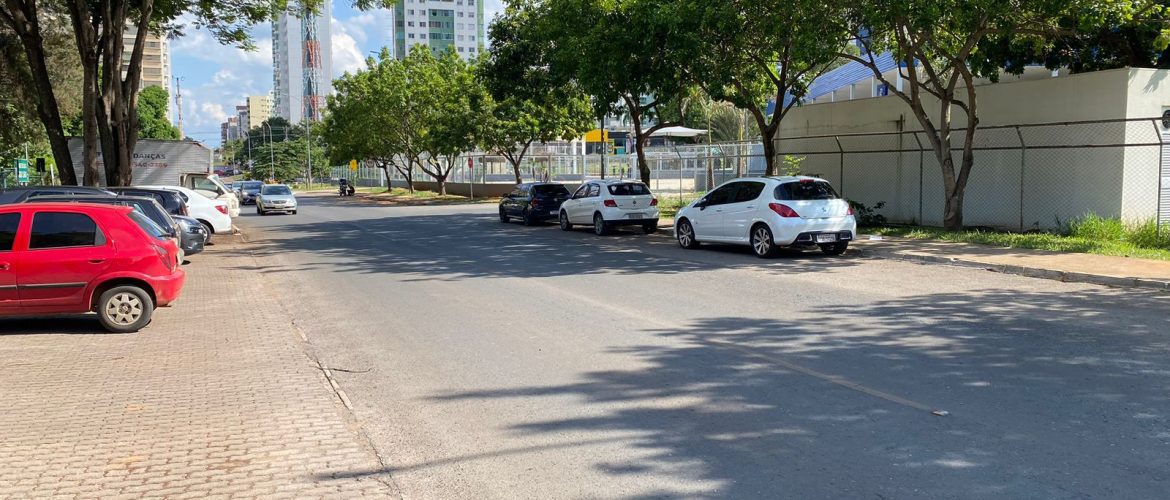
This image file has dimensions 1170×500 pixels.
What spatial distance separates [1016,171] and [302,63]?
18390 centimetres

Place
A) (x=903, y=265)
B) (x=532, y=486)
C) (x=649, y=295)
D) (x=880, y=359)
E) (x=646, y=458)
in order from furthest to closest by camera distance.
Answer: (x=903, y=265) → (x=649, y=295) → (x=880, y=359) → (x=646, y=458) → (x=532, y=486)

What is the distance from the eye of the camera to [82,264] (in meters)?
9.74

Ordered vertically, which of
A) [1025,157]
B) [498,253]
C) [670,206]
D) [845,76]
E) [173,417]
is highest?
[845,76]

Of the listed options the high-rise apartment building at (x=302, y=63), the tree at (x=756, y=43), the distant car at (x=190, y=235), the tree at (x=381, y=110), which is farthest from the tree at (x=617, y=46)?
the high-rise apartment building at (x=302, y=63)

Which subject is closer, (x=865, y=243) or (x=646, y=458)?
(x=646, y=458)

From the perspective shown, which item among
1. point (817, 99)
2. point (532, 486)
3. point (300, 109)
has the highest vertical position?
point (300, 109)

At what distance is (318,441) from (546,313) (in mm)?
5190

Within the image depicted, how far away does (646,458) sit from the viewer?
213 inches

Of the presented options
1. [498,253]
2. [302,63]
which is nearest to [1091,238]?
[498,253]

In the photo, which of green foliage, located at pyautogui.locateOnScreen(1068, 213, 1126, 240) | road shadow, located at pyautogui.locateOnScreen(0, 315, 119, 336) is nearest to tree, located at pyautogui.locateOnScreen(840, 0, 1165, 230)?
green foliage, located at pyautogui.locateOnScreen(1068, 213, 1126, 240)

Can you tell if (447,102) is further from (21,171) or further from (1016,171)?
(1016,171)

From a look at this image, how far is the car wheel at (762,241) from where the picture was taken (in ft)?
54.9

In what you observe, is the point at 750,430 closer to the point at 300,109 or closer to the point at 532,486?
the point at 532,486

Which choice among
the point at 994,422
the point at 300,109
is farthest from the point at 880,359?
the point at 300,109
